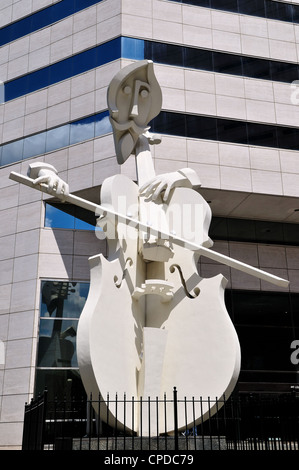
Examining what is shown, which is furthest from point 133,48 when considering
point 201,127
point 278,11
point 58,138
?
point 278,11

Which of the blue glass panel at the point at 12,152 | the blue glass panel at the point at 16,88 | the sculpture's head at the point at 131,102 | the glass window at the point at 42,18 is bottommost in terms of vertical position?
the sculpture's head at the point at 131,102

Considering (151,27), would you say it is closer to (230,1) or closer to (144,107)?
(230,1)

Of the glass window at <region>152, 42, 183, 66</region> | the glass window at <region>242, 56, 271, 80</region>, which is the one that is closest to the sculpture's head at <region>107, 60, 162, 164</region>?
the glass window at <region>152, 42, 183, 66</region>

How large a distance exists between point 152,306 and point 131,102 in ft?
14.9

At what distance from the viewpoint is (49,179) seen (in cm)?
906

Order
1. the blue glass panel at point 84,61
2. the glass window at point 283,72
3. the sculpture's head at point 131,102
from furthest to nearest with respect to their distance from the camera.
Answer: the glass window at point 283,72, the blue glass panel at point 84,61, the sculpture's head at point 131,102

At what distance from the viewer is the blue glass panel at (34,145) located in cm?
2130

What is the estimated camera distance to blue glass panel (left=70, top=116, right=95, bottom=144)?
2038 centimetres

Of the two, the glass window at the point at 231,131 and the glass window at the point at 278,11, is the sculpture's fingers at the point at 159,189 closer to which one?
the glass window at the point at 231,131

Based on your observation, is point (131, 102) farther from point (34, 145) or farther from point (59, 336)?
point (34, 145)

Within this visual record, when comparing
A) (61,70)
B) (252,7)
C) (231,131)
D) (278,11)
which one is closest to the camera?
(231,131)

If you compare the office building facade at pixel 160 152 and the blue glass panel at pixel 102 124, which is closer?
the office building facade at pixel 160 152

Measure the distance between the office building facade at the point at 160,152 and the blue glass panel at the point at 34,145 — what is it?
59 millimetres

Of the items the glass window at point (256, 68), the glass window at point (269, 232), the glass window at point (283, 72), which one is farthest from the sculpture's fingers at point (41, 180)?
the glass window at point (283, 72)
